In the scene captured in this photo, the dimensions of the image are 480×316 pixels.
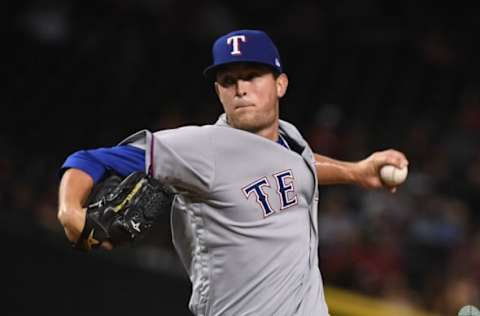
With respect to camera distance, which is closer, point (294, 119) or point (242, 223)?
point (242, 223)

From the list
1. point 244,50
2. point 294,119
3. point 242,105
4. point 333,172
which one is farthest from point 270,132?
point 294,119

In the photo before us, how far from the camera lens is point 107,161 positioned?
106 inches

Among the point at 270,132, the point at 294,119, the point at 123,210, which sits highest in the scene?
the point at 270,132

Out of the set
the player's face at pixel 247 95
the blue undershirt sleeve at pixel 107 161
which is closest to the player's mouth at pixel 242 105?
the player's face at pixel 247 95

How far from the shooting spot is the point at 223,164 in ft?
9.00

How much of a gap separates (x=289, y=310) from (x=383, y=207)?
4.01m

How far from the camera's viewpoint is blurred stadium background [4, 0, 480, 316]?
17.7 ft

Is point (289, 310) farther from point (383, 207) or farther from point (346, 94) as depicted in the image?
point (346, 94)

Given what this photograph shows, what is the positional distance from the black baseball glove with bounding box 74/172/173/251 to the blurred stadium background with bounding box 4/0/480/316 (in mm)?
2793

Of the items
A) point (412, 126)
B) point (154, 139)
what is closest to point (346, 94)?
point (412, 126)

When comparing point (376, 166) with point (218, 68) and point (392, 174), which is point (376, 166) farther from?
point (218, 68)

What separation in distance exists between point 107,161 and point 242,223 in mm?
427

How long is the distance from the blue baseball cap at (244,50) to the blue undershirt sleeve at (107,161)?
38 cm

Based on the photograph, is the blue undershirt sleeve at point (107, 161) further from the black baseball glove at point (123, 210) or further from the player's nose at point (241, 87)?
the player's nose at point (241, 87)
